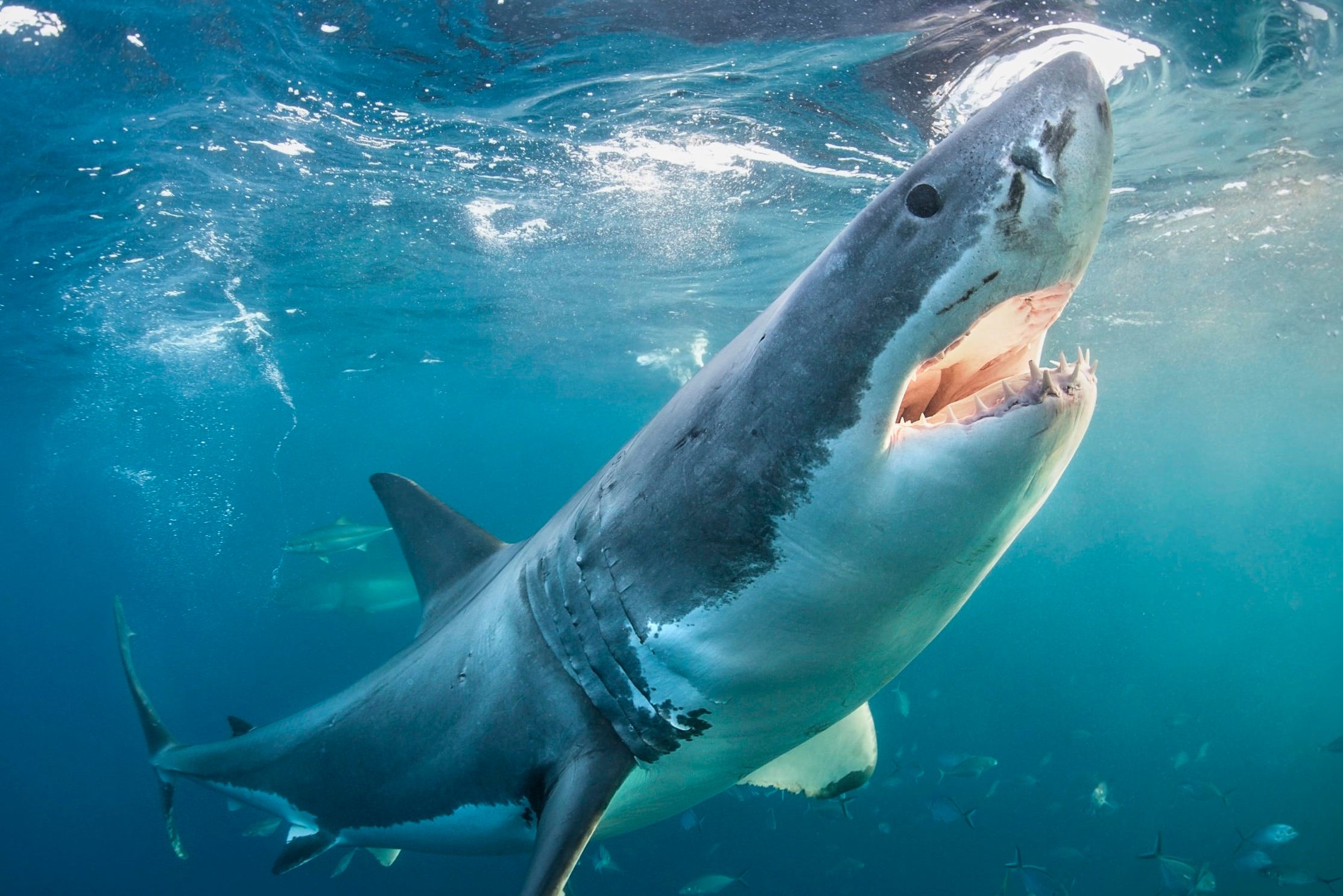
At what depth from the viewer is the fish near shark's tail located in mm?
5031

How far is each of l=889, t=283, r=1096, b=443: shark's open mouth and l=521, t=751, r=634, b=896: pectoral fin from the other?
1.41m

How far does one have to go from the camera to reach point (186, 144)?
973 centimetres

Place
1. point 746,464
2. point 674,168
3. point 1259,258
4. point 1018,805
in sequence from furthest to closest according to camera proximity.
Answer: point 1018,805, point 1259,258, point 674,168, point 746,464

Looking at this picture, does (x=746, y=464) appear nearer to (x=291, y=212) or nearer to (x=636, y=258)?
(x=291, y=212)

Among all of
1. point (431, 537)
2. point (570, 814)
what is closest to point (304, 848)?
point (431, 537)

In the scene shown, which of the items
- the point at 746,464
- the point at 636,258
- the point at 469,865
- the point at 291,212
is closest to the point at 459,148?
the point at 291,212

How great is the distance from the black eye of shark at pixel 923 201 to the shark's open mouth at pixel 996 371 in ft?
0.82

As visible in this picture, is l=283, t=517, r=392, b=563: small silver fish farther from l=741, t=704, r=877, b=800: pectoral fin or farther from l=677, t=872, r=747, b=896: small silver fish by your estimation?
l=741, t=704, r=877, b=800: pectoral fin

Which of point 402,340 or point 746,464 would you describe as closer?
point 746,464

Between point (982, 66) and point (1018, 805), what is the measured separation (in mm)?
17263

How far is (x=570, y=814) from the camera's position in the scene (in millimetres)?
2193

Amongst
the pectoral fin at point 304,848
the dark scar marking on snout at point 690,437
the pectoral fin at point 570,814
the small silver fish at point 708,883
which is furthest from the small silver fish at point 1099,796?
the dark scar marking on snout at point 690,437

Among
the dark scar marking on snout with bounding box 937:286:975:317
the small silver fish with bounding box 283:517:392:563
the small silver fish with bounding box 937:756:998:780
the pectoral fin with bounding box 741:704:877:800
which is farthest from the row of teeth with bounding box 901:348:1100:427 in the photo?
the small silver fish with bounding box 283:517:392:563

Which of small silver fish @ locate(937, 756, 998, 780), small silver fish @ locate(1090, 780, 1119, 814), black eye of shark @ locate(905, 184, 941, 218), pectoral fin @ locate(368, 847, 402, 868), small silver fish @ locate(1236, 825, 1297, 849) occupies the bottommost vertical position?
small silver fish @ locate(1090, 780, 1119, 814)
